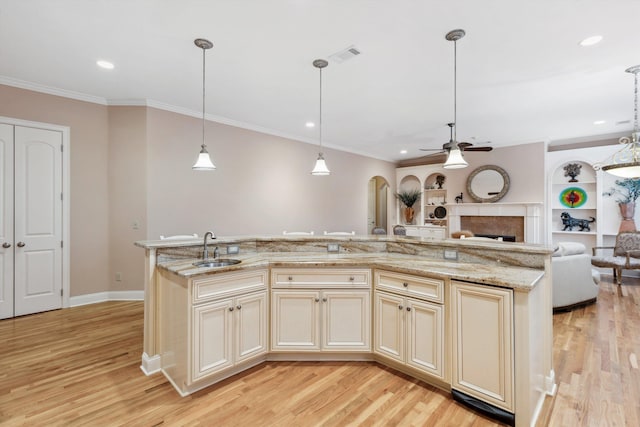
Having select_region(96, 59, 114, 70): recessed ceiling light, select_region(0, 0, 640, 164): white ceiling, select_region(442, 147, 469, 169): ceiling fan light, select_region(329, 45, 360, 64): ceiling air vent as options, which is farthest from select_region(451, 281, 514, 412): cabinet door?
select_region(96, 59, 114, 70): recessed ceiling light

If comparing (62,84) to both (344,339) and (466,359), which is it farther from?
(466,359)

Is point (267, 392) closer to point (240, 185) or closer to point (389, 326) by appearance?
point (389, 326)

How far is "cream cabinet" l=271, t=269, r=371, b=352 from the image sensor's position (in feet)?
8.55

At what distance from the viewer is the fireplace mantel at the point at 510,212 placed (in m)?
6.40

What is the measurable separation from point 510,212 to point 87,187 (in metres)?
7.98

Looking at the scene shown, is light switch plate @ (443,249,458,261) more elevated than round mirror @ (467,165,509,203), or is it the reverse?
round mirror @ (467,165,509,203)

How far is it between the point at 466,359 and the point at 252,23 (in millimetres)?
3090

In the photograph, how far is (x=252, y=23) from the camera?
8.29 feet

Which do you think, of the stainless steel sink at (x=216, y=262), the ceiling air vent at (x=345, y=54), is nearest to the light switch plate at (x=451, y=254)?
the stainless steel sink at (x=216, y=262)

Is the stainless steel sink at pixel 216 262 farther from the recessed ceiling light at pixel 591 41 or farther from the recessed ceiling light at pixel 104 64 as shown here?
the recessed ceiling light at pixel 591 41

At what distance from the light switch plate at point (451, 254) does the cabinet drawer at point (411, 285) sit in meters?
0.58

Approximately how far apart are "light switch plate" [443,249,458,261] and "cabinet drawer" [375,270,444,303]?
0.58 meters

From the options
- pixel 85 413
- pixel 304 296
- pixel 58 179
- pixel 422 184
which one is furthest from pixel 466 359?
pixel 422 184

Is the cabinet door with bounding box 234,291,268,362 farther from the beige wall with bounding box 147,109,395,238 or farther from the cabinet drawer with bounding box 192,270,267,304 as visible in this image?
the beige wall with bounding box 147,109,395,238
